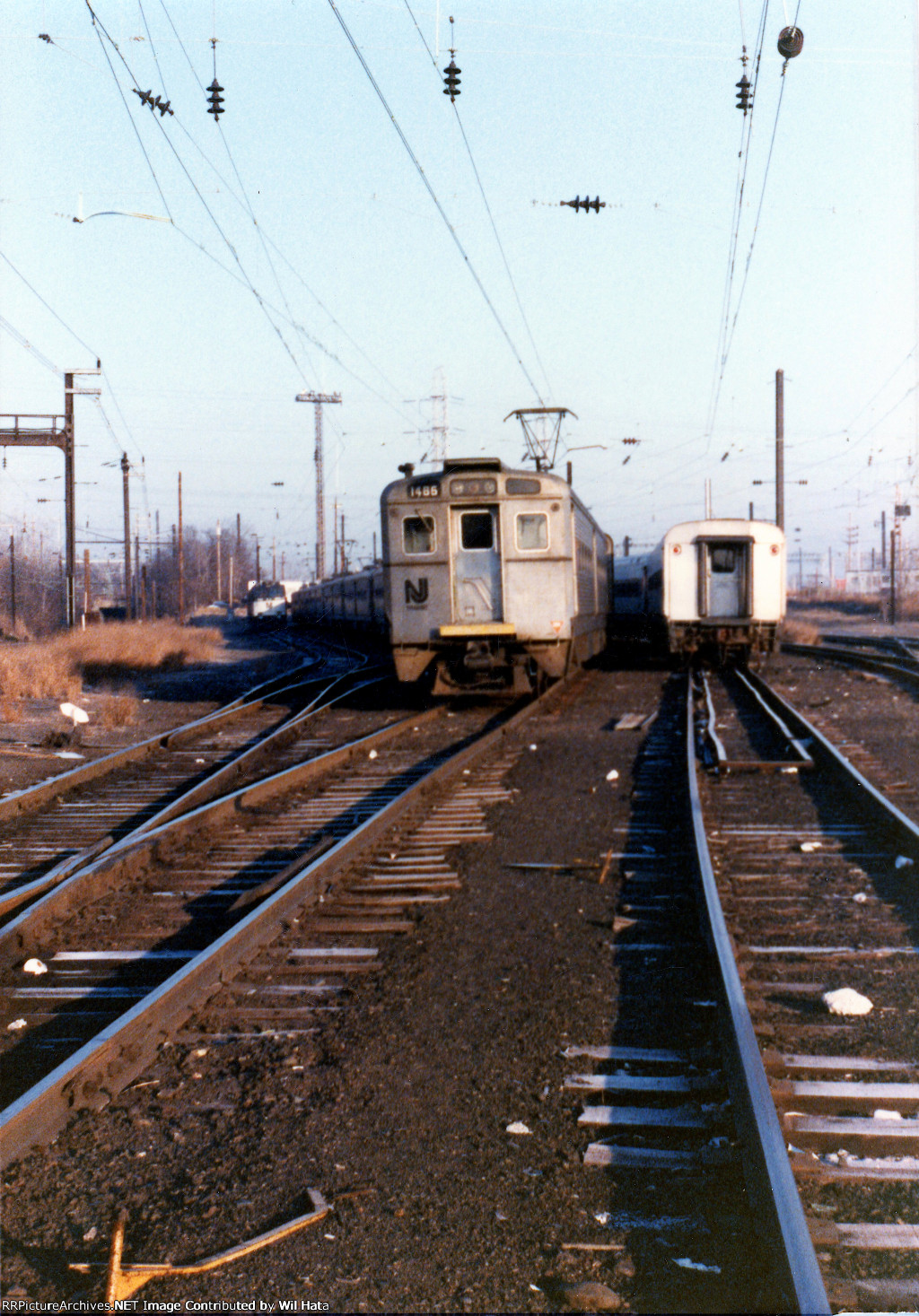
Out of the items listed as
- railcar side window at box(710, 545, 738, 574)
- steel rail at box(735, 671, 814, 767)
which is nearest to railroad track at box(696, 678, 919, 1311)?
steel rail at box(735, 671, 814, 767)

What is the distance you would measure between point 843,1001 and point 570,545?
1170 centimetres

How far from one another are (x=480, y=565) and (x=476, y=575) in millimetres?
149

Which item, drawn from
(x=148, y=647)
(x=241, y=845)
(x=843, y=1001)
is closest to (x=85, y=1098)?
(x=843, y=1001)

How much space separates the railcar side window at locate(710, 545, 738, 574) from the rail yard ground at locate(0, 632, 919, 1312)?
18600 millimetres

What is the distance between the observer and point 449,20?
11.7m

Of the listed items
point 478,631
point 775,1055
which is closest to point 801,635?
point 478,631

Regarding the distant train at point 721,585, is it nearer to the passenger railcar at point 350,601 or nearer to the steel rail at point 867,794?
the passenger railcar at point 350,601

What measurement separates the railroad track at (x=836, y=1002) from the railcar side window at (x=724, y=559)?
1453 centimetres

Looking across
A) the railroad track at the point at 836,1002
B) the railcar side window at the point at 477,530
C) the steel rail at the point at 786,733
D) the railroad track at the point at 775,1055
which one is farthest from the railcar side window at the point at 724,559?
the railroad track at the point at 775,1055

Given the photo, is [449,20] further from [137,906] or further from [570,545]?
[137,906]

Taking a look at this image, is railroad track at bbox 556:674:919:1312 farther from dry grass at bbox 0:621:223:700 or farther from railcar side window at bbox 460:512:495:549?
→ dry grass at bbox 0:621:223:700

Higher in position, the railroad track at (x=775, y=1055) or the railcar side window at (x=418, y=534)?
the railcar side window at (x=418, y=534)

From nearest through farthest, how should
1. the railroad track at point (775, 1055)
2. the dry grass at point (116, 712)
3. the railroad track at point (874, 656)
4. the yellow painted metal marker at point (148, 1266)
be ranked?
the yellow painted metal marker at point (148, 1266) < the railroad track at point (775, 1055) < the dry grass at point (116, 712) < the railroad track at point (874, 656)

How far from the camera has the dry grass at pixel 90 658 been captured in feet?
57.1
